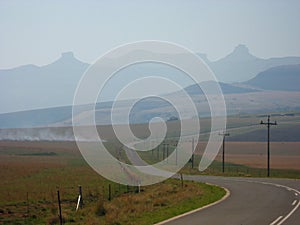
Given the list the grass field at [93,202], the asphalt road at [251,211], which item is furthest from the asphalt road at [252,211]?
the grass field at [93,202]

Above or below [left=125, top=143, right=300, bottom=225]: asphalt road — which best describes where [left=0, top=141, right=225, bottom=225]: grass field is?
below

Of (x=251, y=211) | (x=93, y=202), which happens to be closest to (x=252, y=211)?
(x=251, y=211)

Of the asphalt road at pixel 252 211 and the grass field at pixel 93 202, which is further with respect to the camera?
the grass field at pixel 93 202

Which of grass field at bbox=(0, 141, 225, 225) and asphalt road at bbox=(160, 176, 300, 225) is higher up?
asphalt road at bbox=(160, 176, 300, 225)

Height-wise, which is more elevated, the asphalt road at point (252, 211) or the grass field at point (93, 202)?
the asphalt road at point (252, 211)

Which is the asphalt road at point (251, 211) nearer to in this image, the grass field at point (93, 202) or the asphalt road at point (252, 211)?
the asphalt road at point (252, 211)

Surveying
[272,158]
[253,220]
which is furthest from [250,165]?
[253,220]

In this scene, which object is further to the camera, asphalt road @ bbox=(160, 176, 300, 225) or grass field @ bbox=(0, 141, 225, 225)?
grass field @ bbox=(0, 141, 225, 225)

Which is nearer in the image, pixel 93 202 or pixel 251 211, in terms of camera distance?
pixel 251 211

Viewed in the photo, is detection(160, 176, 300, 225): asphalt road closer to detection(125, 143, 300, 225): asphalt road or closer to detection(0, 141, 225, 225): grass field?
detection(125, 143, 300, 225): asphalt road

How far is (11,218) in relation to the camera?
76.8ft

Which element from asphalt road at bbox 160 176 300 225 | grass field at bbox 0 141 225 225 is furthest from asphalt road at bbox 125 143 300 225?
grass field at bbox 0 141 225 225

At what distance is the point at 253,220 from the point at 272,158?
74.2m

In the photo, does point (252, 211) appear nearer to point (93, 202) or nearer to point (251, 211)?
point (251, 211)
